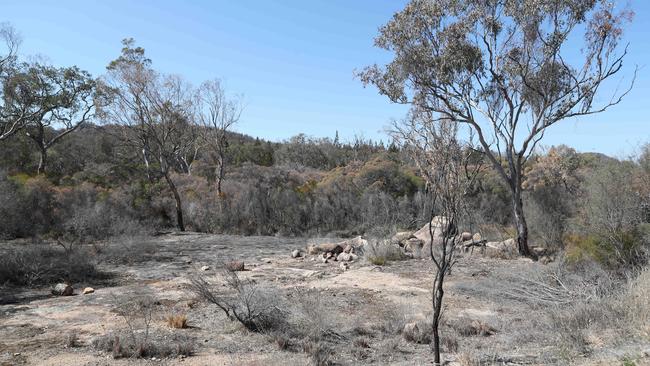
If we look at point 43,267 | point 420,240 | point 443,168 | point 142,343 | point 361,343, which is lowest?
point 361,343

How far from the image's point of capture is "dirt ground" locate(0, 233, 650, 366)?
5.81m

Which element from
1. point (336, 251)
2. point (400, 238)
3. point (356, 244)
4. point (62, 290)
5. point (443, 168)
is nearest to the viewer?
point (443, 168)

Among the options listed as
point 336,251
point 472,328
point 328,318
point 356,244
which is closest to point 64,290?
point 328,318

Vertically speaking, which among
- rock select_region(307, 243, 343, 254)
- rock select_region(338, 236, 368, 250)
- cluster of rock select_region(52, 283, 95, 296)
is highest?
rock select_region(338, 236, 368, 250)

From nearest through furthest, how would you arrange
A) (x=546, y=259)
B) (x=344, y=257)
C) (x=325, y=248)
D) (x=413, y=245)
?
(x=546, y=259) < (x=344, y=257) < (x=325, y=248) < (x=413, y=245)

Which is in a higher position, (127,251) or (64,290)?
(127,251)

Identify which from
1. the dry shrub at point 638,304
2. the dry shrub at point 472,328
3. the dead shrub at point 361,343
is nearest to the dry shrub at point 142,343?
the dead shrub at point 361,343

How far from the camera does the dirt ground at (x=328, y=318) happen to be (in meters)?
5.81

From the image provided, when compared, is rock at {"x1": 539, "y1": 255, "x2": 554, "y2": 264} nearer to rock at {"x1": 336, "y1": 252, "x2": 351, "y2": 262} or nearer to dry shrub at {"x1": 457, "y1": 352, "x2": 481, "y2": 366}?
rock at {"x1": 336, "y1": 252, "x2": 351, "y2": 262}

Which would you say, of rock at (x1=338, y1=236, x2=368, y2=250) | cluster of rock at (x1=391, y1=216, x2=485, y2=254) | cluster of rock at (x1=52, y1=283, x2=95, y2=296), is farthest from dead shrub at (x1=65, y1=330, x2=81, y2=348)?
cluster of rock at (x1=391, y1=216, x2=485, y2=254)

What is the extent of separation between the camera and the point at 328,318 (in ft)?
24.3

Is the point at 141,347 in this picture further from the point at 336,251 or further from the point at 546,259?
the point at 546,259

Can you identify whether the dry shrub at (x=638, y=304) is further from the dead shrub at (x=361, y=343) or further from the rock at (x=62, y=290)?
the rock at (x=62, y=290)

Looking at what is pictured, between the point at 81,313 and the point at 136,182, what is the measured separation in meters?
17.9
